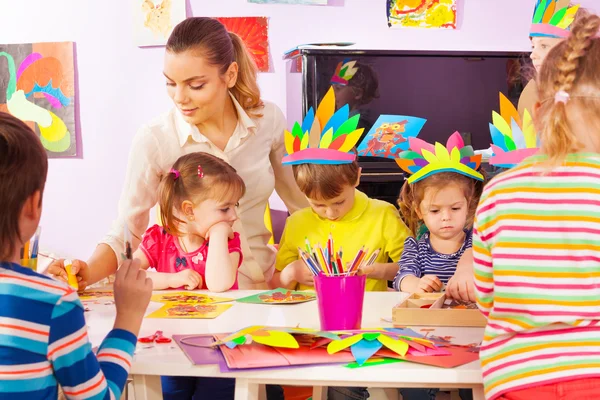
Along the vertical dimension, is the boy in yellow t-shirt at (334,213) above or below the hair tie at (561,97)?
below

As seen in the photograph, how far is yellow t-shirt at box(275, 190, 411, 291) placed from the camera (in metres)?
2.03

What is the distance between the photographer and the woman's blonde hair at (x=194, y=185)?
179 cm

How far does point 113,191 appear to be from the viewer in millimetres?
3828

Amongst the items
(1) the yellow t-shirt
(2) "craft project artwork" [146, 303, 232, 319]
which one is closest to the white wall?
(1) the yellow t-shirt

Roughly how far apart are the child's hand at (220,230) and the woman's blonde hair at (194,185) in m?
0.06

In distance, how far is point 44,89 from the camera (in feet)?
12.5

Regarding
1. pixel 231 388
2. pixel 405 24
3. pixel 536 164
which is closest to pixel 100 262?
pixel 231 388

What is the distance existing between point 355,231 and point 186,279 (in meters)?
0.52

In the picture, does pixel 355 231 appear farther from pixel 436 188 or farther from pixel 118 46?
pixel 118 46

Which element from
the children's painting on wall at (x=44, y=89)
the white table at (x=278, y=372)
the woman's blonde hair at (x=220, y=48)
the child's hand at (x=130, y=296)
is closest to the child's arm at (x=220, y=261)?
the white table at (x=278, y=372)

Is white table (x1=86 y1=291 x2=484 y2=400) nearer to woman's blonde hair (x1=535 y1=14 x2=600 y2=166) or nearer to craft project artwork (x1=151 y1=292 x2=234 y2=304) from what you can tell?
craft project artwork (x1=151 y1=292 x2=234 y2=304)

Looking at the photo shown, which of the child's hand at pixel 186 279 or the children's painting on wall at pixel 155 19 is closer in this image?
the child's hand at pixel 186 279

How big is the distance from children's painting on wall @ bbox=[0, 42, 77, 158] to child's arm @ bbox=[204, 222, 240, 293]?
2.24m

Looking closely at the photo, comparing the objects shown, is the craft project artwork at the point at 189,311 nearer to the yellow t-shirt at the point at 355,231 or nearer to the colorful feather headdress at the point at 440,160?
the yellow t-shirt at the point at 355,231
